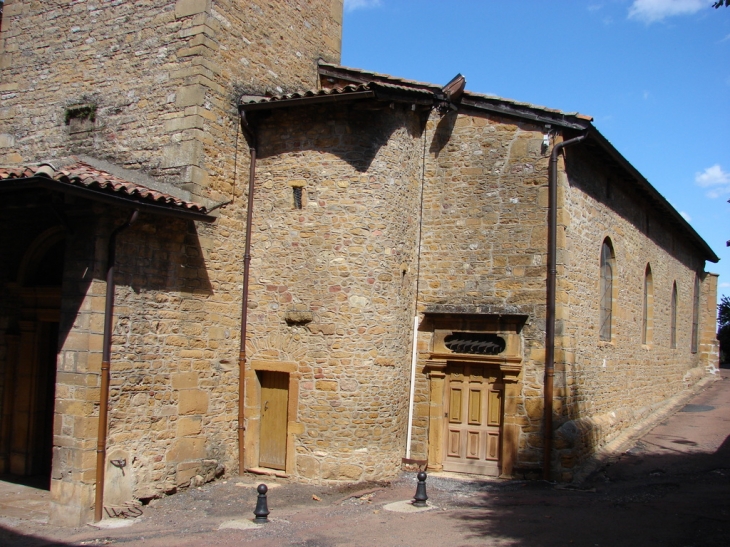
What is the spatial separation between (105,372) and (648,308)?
41.3 ft

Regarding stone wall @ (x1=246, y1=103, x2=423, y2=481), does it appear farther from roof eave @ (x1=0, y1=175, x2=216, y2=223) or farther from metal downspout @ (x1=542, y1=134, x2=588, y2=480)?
metal downspout @ (x1=542, y1=134, x2=588, y2=480)

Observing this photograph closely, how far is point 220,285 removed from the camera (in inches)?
394

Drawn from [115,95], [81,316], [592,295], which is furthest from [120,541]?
[592,295]

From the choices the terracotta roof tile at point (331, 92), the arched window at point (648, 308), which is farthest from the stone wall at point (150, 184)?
the arched window at point (648, 308)

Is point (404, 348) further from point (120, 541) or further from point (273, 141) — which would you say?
point (120, 541)

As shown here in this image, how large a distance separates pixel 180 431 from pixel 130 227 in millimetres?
2864

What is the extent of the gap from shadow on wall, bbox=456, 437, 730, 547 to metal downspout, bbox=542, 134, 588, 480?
2.01 feet

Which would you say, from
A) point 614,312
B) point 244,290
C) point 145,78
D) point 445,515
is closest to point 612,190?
point 614,312

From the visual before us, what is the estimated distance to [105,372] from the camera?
322 inches

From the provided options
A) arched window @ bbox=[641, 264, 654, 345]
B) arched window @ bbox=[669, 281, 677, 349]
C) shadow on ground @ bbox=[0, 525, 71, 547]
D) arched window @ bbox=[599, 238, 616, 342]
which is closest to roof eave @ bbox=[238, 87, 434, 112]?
arched window @ bbox=[599, 238, 616, 342]

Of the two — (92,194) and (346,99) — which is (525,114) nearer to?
(346,99)

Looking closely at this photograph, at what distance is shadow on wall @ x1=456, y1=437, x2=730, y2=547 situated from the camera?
289 inches

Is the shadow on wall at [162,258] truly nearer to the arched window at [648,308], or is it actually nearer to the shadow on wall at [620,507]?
the shadow on wall at [620,507]

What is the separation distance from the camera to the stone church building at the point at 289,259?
948cm
